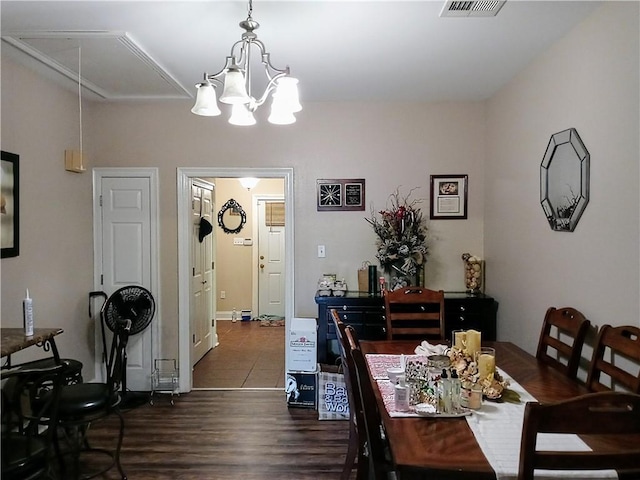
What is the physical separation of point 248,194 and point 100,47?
15.0ft

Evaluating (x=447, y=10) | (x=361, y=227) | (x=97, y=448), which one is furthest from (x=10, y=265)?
(x=447, y=10)

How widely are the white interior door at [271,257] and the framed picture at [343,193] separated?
3343 mm

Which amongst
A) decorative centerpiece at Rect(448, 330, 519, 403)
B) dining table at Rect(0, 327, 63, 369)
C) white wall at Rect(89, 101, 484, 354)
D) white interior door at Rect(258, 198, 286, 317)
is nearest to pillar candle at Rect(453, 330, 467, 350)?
decorative centerpiece at Rect(448, 330, 519, 403)

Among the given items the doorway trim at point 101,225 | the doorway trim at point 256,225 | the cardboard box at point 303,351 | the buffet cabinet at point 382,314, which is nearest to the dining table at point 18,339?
the doorway trim at point 101,225

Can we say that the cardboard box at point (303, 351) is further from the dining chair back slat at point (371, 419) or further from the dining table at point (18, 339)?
the dining chair back slat at point (371, 419)

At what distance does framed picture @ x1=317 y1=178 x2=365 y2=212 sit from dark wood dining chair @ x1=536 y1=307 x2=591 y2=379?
6.28 feet

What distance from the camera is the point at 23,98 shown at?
314 cm

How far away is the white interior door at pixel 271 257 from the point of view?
24.4ft

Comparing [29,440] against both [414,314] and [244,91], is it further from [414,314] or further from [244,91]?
[414,314]

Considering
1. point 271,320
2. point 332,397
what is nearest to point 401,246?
point 332,397

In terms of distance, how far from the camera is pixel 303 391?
3.74 metres

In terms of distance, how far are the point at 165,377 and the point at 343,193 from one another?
2334 millimetres

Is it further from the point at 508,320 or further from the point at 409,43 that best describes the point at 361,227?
the point at 409,43

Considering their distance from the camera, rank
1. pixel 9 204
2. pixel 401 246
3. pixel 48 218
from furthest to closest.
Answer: pixel 401 246 → pixel 48 218 → pixel 9 204
